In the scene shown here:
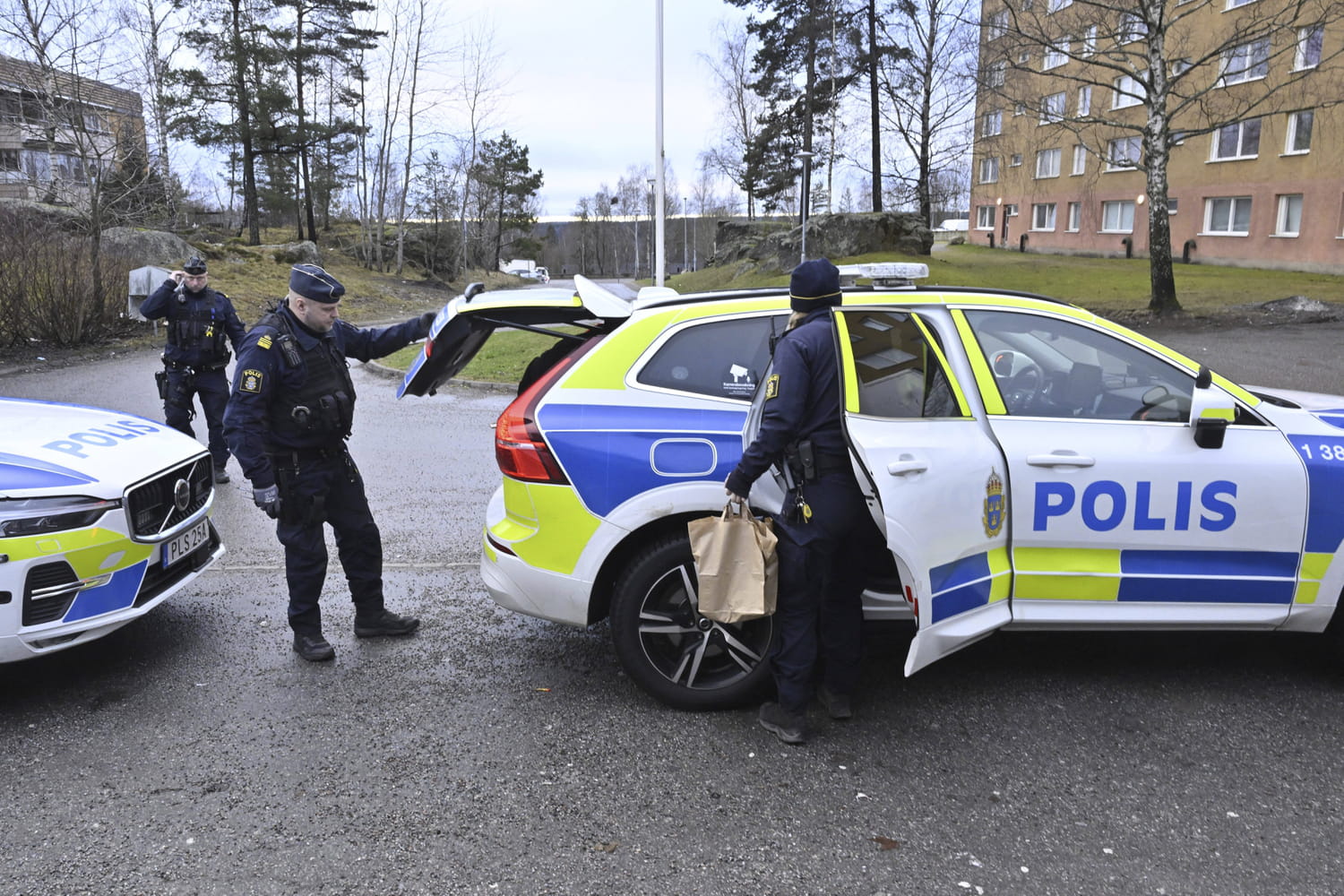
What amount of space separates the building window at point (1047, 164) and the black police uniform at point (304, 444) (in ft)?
146

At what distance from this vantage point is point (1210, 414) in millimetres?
3484

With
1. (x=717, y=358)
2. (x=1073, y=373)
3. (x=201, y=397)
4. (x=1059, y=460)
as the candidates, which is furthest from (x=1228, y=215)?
(x=717, y=358)

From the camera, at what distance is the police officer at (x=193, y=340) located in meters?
7.72

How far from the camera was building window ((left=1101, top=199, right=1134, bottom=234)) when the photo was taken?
1468 inches

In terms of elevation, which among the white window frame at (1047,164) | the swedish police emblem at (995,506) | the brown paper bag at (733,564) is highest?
the white window frame at (1047,164)

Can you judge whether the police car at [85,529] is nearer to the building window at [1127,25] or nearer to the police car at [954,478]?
the police car at [954,478]

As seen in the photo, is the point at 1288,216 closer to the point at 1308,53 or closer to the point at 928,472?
the point at 1308,53

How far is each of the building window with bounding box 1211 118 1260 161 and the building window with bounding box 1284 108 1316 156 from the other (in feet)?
4.83

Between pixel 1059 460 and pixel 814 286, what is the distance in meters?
1.15

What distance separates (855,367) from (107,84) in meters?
21.6

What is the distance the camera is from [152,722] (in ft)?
12.2

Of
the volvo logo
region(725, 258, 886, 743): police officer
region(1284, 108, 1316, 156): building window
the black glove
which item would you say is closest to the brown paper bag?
region(725, 258, 886, 743): police officer

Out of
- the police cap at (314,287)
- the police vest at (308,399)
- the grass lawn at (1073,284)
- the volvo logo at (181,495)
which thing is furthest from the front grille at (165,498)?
the grass lawn at (1073,284)

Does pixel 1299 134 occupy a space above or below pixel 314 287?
above
